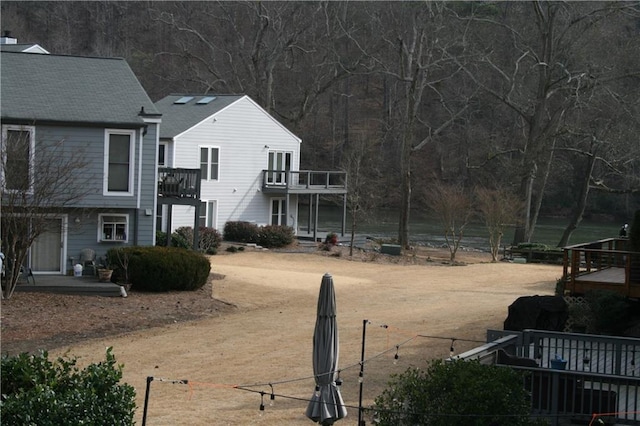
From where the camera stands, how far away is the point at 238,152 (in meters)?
45.2

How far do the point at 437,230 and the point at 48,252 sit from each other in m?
39.7

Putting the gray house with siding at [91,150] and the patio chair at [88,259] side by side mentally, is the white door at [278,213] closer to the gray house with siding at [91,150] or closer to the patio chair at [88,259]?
the gray house with siding at [91,150]

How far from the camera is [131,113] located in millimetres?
28562

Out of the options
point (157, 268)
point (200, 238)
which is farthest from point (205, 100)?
point (157, 268)

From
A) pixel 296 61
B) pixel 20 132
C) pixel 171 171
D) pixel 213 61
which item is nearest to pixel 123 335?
pixel 20 132

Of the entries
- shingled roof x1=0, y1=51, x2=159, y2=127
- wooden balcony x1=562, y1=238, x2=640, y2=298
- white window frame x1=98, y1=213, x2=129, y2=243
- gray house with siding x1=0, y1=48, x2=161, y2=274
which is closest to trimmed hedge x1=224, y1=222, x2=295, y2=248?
shingled roof x1=0, y1=51, x2=159, y2=127

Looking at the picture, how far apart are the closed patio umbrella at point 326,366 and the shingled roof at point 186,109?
97.2 ft

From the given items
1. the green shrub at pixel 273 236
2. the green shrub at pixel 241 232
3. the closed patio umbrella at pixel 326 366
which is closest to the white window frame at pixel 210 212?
the green shrub at pixel 241 232

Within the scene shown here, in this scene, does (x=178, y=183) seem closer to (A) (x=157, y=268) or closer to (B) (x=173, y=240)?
(B) (x=173, y=240)

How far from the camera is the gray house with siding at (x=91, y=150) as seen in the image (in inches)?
1080

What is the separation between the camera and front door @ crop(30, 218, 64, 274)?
27.7 meters

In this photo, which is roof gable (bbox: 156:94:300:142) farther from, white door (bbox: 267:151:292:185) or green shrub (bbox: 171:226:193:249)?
green shrub (bbox: 171:226:193:249)

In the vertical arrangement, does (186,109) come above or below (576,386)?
above

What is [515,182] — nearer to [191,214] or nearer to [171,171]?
[191,214]
